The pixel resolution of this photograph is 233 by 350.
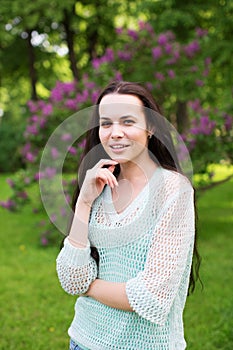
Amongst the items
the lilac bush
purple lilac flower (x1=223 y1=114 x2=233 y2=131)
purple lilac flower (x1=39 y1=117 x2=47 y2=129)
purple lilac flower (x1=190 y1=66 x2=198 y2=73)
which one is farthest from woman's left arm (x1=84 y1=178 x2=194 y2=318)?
purple lilac flower (x1=190 y1=66 x2=198 y2=73)

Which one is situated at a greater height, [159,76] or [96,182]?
[96,182]

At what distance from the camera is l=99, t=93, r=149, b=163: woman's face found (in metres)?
1.74

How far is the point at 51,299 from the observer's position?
5176mm

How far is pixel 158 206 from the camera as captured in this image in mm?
1688

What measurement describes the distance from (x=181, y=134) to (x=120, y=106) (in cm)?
563

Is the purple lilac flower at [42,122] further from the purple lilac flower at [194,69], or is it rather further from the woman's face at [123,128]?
the woman's face at [123,128]

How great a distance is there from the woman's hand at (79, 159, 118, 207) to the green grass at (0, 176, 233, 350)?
2561 millimetres

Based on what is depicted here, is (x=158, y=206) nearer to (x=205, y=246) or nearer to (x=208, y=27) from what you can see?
(x=205, y=246)

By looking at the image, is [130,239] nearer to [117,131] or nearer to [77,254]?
[77,254]

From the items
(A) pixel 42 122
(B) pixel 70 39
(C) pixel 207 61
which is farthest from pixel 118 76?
(B) pixel 70 39

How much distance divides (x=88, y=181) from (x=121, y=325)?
0.48 metres

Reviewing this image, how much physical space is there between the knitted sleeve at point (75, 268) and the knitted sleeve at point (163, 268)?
158 millimetres

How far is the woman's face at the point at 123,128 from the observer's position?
1741 mm

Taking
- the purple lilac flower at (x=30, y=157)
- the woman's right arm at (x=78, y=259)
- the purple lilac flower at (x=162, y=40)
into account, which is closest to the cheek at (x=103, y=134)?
the woman's right arm at (x=78, y=259)
